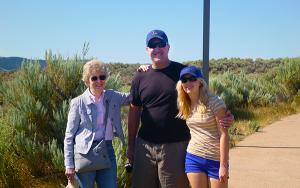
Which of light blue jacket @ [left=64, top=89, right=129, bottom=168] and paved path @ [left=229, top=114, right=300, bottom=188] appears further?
paved path @ [left=229, top=114, right=300, bottom=188]

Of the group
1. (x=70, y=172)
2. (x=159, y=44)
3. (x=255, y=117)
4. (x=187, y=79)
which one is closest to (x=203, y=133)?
(x=187, y=79)

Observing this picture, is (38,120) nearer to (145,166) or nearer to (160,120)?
(145,166)

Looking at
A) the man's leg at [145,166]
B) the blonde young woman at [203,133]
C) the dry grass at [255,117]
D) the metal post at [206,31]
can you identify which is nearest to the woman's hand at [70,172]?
the man's leg at [145,166]

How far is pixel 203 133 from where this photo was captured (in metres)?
4.07

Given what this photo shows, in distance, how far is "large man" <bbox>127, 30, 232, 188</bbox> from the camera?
4250mm

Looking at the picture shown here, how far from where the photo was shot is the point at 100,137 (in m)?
4.06

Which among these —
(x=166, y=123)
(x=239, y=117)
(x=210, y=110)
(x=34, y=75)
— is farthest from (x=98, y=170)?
(x=239, y=117)

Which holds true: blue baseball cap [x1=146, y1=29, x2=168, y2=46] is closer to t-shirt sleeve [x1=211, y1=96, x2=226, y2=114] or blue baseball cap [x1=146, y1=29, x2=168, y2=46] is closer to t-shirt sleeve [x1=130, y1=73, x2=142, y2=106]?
t-shirt sleeve [x1=130, y1=73, x2=142, y2=106]

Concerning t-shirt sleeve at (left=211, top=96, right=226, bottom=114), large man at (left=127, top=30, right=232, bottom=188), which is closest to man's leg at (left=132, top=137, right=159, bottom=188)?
large man at (left=127, top=30, right=232, bottom=188)

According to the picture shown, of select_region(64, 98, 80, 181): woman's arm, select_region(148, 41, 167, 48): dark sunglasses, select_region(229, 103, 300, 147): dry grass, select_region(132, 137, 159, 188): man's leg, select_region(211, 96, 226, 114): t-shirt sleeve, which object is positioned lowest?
select_region(229, 103, 300, 147): dry grass

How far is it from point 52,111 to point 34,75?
54cm

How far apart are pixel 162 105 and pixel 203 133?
0.45 m

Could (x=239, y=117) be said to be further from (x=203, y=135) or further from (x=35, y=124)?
(x=203, y=135)

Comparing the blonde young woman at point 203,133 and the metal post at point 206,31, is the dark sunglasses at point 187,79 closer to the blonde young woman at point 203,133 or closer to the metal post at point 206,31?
the blonde young woman at point 203,133
